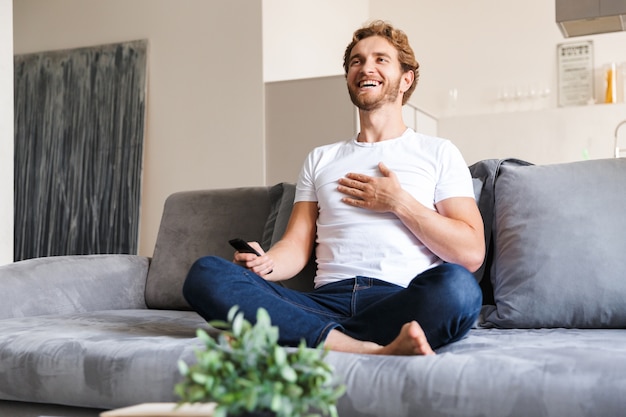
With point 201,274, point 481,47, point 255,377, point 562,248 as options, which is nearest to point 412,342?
point 201,274

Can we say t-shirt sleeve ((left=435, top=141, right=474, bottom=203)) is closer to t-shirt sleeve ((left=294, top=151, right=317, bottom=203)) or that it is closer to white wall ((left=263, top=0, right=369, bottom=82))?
t-shirt sleeve ((left=294, top=151, right=317, bottom=203))

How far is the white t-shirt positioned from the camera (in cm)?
225

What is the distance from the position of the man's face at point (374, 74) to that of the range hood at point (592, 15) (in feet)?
4.62

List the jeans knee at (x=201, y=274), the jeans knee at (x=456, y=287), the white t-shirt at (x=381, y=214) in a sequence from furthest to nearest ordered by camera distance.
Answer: the white t-shirt at (x=381, y=214) → the jeans knee at (x=201, y=274) → the jeans knee at (x=456, y=287)

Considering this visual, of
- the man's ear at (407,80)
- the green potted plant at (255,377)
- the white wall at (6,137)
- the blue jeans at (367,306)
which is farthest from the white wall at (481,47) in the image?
the green potted plant at (255,377)

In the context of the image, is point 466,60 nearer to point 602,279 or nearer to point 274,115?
point 274,115

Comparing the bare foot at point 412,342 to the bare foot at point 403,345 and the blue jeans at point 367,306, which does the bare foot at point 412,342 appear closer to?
the bare foot at point 403,345

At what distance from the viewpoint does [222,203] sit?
2.83 m

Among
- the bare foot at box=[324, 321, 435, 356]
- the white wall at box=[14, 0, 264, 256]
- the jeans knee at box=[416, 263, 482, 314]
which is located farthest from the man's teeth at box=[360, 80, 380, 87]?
the white wall at box=[14, 0, 264, 256]

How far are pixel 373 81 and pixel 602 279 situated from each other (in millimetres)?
929

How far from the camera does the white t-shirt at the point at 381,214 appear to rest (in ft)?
7.38

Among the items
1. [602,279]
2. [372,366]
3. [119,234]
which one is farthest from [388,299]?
[119,234]

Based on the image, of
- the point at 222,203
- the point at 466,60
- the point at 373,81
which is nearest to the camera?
the point at 373,81

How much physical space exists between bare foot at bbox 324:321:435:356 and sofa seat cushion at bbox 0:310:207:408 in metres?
0.36
